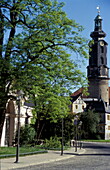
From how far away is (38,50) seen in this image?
21.5m

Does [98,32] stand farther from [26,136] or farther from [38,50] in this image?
[38,50]

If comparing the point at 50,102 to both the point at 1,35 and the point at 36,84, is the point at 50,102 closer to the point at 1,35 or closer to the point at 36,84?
the point at 36,84

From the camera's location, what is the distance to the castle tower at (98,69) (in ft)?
297

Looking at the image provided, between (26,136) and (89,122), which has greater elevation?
(89,122)

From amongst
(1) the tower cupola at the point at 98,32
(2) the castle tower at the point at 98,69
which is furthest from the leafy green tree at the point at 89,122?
(1) the tower cupola at the point at 98,32

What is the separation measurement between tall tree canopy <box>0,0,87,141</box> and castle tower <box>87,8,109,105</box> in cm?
6797

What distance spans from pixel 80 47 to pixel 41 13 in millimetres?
3633

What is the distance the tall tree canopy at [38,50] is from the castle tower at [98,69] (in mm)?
67967

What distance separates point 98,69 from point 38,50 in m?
71.1

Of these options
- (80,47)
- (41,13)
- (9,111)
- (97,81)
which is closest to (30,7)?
(41,13)

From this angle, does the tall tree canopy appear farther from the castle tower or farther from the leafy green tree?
the castle tower

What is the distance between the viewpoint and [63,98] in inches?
895

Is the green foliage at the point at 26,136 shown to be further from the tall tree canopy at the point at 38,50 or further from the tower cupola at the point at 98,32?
the tower cupola at the point at 98,32

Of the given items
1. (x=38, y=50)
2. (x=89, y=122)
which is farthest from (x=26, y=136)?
(x=89, y=122)
